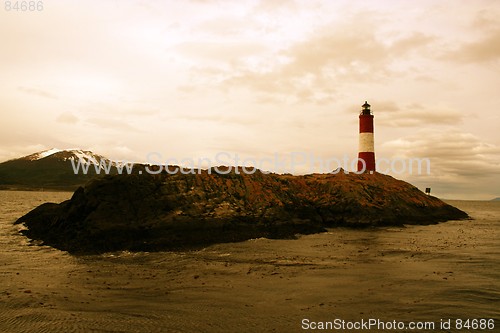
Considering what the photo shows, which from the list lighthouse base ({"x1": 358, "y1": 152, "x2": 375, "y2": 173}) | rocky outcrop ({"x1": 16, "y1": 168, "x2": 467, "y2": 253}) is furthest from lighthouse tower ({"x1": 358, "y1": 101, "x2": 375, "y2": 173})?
rocky outcrop ({"x1": 16, "y1": 168, "x2": 467, "y2": 253})

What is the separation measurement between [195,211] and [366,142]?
22088 mm

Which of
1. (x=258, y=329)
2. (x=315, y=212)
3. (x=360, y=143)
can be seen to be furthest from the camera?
(x=360, y=143)

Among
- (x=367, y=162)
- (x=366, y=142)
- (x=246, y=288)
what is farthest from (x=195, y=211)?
(x=366, y=142)

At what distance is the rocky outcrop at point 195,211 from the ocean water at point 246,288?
147 cm

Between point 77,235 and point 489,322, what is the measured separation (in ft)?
46.8

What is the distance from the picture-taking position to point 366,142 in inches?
1373

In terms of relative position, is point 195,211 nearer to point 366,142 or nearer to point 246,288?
point 246,288

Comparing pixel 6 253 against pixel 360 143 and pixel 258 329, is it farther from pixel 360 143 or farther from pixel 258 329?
pixel 360 143

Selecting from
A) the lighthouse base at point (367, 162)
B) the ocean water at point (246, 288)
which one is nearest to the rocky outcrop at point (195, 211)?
the ocean water at point (246, 288)

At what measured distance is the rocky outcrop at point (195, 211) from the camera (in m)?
15.7

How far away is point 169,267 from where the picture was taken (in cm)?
1168

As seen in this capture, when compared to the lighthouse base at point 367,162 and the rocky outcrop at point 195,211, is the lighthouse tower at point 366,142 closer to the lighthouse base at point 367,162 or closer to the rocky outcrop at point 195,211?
the lighthouse base at point 367,162

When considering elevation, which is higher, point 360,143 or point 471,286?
point 360,143

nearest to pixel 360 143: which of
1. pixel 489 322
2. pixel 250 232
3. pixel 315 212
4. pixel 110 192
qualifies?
pixel 315 212
